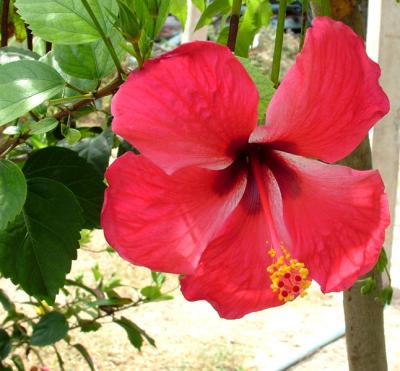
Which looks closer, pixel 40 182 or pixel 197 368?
pixel 40 182

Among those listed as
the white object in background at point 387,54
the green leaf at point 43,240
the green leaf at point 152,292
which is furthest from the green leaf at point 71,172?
the white object in background at point 387,54

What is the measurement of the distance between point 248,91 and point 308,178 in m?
0.11

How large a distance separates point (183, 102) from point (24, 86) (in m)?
0.15

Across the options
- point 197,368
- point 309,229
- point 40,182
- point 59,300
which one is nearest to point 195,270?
point 309,229

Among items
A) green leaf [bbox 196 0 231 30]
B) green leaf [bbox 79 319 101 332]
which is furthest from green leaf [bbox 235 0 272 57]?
green leaf [bbox 79 319 101 332]

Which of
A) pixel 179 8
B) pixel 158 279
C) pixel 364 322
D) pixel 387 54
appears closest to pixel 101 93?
pixel 179 8

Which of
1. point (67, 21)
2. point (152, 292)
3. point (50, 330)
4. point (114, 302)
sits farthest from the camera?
point (152, 292)

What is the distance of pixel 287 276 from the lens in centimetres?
43

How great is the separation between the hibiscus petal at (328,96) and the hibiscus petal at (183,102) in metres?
0.02

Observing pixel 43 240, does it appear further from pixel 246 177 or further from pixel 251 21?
pixel 251 21

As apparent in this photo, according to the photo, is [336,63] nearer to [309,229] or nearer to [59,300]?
[309,229]

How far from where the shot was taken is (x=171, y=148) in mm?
377

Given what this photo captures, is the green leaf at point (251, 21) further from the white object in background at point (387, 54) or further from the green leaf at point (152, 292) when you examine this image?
the white object in background at point (387, 54)

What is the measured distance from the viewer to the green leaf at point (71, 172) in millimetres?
648
